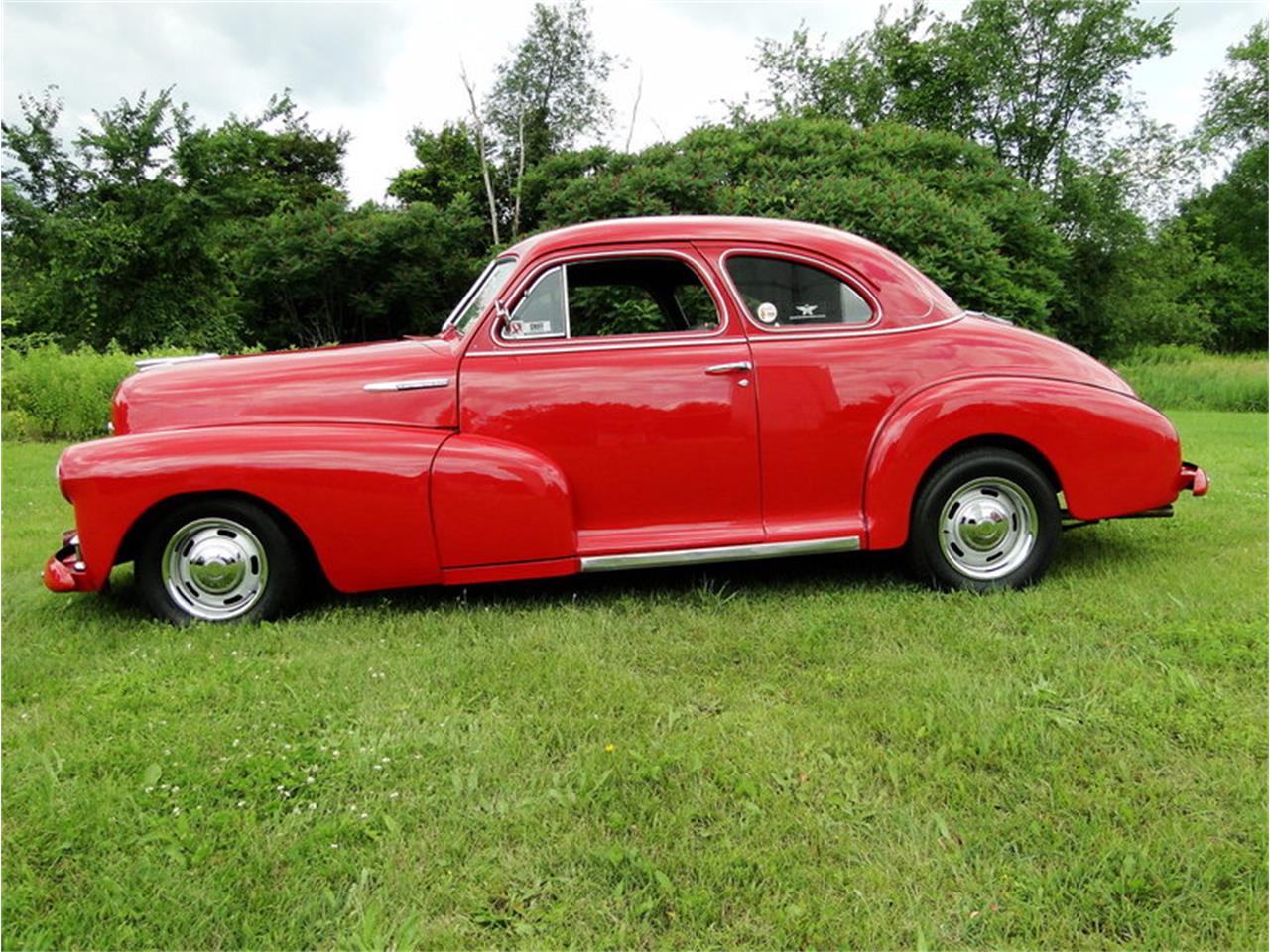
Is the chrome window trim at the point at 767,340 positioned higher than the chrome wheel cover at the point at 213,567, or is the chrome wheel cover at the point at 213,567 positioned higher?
the chrome window trim at the point at 767,340

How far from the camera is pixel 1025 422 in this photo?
161 inches

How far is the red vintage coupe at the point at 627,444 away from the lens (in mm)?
3842

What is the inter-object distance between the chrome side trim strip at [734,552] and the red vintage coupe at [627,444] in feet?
0.04

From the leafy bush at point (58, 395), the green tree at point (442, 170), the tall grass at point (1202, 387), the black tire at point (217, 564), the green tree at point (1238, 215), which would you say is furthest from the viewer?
the green tree at point (1238, 215)

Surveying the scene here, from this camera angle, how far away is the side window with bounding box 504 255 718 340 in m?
4.13

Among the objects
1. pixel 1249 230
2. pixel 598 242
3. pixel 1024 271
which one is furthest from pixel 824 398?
pixel 1249 230

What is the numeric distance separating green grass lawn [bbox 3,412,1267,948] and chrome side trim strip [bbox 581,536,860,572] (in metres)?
0.24

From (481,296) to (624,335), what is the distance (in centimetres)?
82

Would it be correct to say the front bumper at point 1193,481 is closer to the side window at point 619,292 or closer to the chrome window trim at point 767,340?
the chrome window trim at point 767,340

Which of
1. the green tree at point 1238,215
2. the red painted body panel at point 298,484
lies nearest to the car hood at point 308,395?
the red painted body panel at point 298,484

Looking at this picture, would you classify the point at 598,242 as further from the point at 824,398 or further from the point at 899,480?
the point at 899,480

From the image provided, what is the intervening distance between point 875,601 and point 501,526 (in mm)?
1768

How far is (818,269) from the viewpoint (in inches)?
170

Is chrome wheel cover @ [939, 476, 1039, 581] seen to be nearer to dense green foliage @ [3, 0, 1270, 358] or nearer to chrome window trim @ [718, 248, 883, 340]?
chrome window trim @ [718, 248, 883, 340]
